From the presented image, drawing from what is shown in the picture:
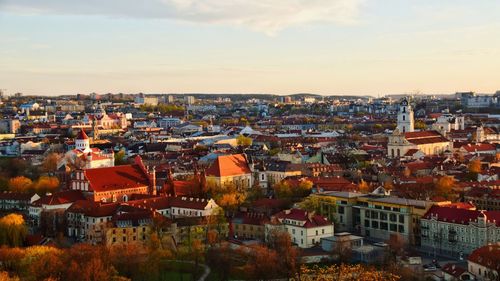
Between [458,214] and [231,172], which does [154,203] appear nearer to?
[231,172]

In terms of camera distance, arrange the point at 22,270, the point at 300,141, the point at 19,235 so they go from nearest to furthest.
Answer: the point at 22,270 < the point at 19,235 < the point at 300,141

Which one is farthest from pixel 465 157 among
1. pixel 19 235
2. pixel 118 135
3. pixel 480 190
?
pixel 118 135

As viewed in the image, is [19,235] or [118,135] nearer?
[19,235]

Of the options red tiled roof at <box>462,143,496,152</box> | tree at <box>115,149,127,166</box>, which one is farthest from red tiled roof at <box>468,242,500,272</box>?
red tiled roof at <box>462,143,496,152</box>

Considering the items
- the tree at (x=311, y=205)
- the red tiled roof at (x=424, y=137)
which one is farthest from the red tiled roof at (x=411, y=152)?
the tree at (x=311, y=205)

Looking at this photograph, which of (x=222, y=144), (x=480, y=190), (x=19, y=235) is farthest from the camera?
(x=222, y=144)

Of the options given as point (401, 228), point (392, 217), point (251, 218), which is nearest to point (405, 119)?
point (392, 217)

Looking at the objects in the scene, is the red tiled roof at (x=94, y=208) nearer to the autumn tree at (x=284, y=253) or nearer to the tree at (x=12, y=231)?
the tree at (x=12, y=231)

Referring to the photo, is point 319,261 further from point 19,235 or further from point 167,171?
point 167,171
